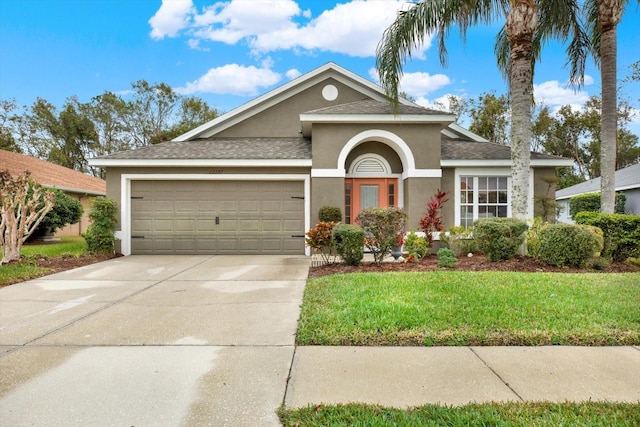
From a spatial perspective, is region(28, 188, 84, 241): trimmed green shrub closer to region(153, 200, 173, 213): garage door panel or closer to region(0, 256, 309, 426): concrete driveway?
region(153, 200, 173, 213): garage door panel

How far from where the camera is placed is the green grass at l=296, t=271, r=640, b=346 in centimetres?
407

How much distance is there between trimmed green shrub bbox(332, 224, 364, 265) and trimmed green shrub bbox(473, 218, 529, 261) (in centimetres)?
289

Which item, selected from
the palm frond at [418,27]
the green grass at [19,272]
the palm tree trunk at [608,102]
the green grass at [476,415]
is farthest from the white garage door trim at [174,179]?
the green grass at [476,415]

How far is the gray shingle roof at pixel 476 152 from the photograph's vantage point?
1144 cm

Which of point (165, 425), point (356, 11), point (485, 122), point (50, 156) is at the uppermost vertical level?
point (356, 11)

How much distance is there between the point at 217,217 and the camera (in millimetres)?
11602

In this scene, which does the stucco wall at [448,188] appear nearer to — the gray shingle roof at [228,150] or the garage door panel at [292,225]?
the gray shingle roof at [228,150]

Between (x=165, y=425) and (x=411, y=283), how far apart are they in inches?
176

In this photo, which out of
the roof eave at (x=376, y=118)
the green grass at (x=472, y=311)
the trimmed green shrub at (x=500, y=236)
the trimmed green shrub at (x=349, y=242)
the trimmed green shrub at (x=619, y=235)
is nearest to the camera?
the green grass at (x=472, y=311)

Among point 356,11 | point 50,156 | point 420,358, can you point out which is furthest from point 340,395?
point 50,156

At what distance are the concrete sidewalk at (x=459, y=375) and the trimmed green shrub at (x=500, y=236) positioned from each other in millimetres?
4439

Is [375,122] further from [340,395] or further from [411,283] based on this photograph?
[340,395]

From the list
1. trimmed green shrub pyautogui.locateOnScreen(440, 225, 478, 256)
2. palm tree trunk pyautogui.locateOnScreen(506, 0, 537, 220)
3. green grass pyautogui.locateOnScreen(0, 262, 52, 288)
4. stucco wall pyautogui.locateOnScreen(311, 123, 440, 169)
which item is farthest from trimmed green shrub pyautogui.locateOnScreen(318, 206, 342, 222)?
green grass pyautogui.locateOnScreen(0, 262, 52, 288)

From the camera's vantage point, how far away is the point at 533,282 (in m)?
6.25
